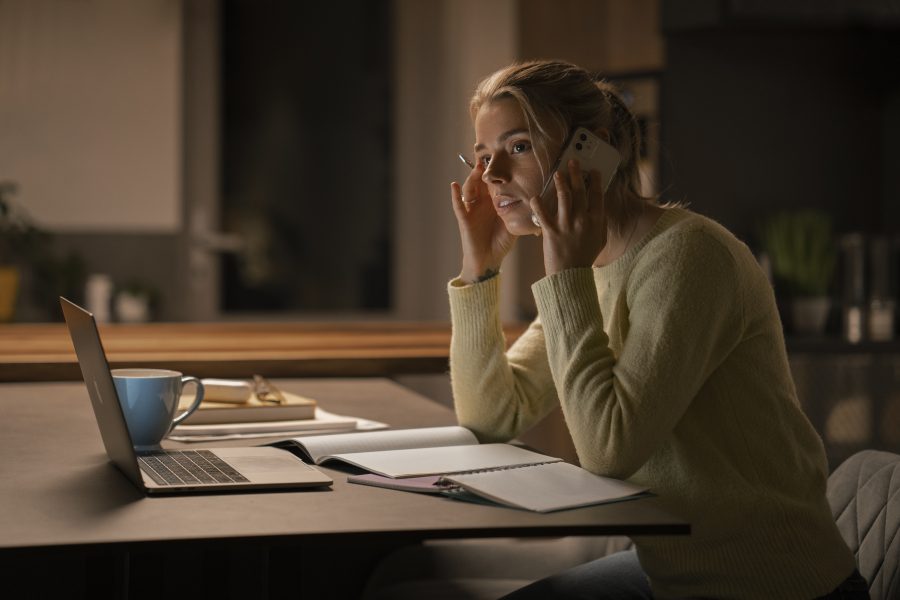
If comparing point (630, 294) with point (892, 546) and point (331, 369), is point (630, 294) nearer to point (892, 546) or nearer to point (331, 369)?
point (892, 546)

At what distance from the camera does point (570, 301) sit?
133 centimetres

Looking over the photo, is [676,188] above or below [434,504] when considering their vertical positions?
above

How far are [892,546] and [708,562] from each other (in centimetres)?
27

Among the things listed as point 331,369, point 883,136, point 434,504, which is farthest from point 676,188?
point 434,504

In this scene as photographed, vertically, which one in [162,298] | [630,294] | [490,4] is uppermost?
[490,4]

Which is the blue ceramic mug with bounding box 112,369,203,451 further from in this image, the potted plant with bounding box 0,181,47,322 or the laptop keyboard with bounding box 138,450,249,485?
the potted plant with bounding box 0,181,47,322

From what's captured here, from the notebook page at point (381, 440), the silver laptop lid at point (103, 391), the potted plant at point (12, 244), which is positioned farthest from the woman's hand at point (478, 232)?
the potted plant at point (12, 244)

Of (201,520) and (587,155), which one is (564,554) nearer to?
(587,155)

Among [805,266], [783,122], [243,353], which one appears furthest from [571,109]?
[783,122]

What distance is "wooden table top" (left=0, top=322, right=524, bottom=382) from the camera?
2295 millimetres

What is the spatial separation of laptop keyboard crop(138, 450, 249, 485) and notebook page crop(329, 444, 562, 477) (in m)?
0.14

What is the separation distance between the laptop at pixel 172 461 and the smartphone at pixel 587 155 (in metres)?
0.46

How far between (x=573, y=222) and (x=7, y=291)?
373cm

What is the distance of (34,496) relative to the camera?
1136mm
